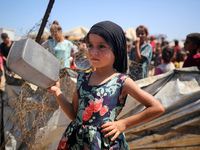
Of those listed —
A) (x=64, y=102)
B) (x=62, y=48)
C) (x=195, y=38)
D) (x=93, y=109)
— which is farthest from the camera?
(x=62, y=48)

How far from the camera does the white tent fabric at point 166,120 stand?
7.67 ft

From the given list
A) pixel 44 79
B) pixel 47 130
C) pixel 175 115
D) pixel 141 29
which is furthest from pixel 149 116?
pixel 141 29

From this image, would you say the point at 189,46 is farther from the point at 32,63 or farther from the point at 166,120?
the point at 32,63

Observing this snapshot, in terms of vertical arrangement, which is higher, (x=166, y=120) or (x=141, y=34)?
(x=141, y=34)

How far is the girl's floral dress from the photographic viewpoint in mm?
1291

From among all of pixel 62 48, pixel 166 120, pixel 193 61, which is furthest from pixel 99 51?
pixel 62 48

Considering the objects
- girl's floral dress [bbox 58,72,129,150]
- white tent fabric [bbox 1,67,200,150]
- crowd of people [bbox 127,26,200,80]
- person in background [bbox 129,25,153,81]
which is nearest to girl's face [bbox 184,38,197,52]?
crowd of people [bbox 127,26,200,80]

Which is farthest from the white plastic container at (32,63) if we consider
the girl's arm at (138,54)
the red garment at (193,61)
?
the girl's arm at (138,54)

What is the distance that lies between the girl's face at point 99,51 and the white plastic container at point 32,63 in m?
0.30

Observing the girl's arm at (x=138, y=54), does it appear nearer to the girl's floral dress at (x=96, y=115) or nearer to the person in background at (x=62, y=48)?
the person in background at (x=62, y=48)

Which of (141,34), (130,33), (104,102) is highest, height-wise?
(141,34)

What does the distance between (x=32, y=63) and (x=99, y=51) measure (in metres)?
0.43

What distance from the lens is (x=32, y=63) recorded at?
1.33 meters

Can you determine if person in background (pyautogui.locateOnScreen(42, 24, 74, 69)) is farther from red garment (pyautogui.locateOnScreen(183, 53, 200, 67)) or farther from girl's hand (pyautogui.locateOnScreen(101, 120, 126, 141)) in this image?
girl's hand (pyautogui.locateOnScreen(101, 120, 126, 141))
